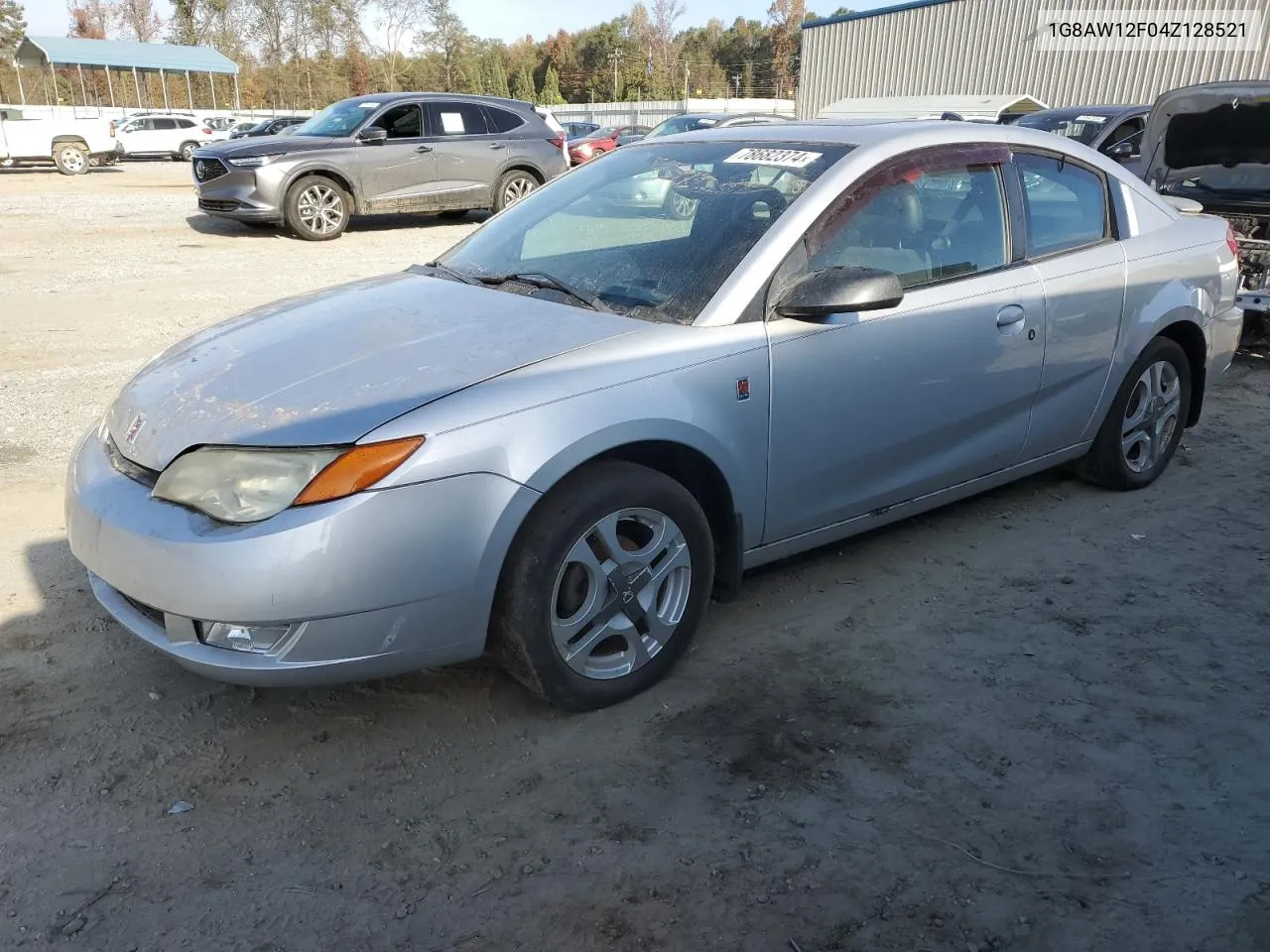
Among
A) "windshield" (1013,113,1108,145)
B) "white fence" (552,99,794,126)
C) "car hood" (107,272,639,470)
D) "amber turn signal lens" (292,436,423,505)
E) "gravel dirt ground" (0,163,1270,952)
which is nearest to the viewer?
"gravel dirt ground" (0,163,1270,952)

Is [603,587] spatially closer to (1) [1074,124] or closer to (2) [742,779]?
(2) [742,779]

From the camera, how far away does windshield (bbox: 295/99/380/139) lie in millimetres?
13286

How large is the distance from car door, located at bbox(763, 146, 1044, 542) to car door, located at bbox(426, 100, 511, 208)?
10.9 metres

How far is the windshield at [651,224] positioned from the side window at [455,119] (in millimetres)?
10304

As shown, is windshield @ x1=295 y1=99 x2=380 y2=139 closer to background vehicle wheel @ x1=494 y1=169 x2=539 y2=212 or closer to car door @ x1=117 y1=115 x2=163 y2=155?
background vehicle wheel @ x1=494 y1=169 x2=539 y2=212

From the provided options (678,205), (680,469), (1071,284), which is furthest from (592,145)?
(680,469)

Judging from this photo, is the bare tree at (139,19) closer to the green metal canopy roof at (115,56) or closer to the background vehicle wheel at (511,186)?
the green metal canopy roof at (115,56)

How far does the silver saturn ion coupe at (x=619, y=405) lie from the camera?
260cm

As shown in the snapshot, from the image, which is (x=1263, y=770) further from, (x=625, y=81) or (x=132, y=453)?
(x=625, y=81)

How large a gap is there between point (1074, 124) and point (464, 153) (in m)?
7.78

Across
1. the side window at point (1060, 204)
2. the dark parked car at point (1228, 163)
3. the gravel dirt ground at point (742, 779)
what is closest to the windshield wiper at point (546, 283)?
the gravel dirt ground at point (742, 779)

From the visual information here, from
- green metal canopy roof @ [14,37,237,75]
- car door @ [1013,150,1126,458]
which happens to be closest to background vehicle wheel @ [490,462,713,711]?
car door @ [1013,150,1126,458]

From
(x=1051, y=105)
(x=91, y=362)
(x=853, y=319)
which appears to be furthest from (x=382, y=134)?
(x=1051, y=105)

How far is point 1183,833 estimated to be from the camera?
2568 mm
